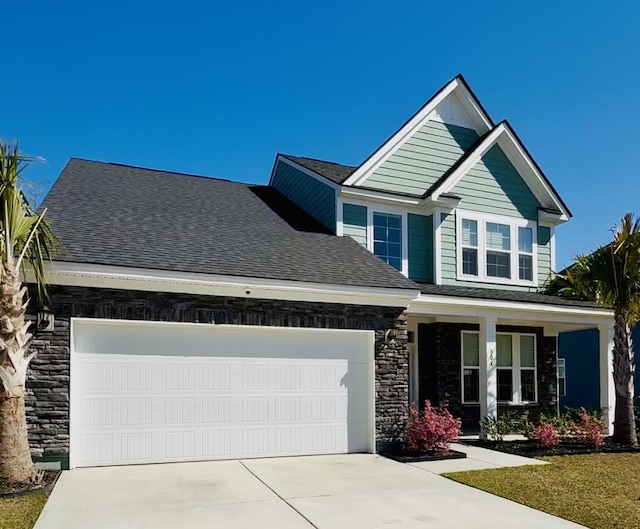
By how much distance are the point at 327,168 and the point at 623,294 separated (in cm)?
794

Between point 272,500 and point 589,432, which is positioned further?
point 589,432

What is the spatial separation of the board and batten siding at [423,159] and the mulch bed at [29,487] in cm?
929

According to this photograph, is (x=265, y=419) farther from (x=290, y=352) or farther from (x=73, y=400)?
(x=73, y=400)

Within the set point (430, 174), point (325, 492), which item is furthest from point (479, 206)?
point (325, 492)

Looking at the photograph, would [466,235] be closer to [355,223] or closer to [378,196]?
[378,196]

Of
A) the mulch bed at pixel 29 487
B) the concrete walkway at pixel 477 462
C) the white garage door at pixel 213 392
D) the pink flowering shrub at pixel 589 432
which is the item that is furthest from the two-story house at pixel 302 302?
the pink flowering shrub at pixel 589 432

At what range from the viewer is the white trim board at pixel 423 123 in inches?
574

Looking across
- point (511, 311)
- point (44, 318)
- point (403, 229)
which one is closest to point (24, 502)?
point (44, 318)

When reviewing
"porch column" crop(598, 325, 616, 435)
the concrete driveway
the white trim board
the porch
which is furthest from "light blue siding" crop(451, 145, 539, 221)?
the concrete driveway

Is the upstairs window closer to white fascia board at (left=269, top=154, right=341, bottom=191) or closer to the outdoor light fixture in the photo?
white fascia board at (left=269, top=154, right=341, bottom=191)

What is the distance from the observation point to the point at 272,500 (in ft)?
24.8

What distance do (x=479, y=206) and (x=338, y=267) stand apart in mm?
5344

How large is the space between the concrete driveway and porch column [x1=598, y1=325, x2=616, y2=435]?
729 cm

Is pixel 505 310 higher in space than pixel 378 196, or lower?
lower
